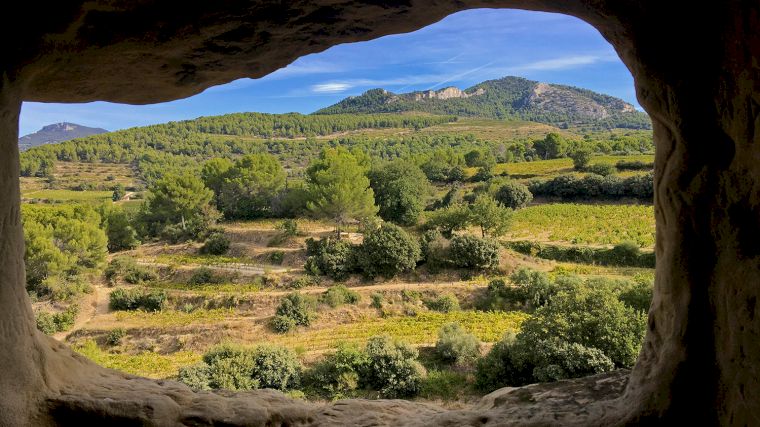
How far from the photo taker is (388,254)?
115ft

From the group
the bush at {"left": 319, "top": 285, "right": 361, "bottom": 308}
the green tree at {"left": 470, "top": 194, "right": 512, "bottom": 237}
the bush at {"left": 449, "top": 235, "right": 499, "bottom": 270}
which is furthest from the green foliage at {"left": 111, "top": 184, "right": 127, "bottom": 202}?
the bush at {"left": 449, "top": 235, "right": 499, "bottom": 270}

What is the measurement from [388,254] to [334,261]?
15.2 ft

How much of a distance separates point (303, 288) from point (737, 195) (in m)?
32.6

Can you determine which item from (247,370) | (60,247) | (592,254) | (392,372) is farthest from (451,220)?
(60,247)

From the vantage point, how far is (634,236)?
38.8 m

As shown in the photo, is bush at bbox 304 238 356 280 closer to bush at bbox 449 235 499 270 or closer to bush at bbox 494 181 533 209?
bush at bbox 449 235 499 270

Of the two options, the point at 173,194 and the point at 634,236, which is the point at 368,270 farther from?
the point at 173,194

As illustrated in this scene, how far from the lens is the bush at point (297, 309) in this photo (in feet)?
93.5

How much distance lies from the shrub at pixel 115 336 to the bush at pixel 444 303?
19594 millimetres

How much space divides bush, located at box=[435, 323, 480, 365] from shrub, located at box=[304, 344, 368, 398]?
390 cm

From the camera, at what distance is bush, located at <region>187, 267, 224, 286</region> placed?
36531mm

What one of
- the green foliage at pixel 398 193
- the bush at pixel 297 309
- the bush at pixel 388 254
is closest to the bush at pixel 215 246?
the bush at pixel 388 254

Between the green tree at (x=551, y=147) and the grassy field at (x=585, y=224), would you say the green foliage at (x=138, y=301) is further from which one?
the green tree at (x=551, y=147)

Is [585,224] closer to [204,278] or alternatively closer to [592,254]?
[592,254]
